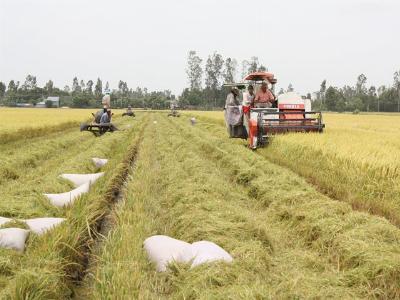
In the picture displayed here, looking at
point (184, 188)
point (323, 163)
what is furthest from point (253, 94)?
point (184, 188)

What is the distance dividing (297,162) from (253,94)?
190 inches

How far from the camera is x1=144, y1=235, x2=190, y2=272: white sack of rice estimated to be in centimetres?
393

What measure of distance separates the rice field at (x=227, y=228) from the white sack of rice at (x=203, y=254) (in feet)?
0.34

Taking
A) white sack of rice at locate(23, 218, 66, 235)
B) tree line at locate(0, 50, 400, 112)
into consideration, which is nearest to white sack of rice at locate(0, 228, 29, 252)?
white sack of rice at locate(23, 218, 66, 235)

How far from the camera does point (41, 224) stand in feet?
15.0

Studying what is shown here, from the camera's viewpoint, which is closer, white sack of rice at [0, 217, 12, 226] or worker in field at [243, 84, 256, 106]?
white sack of rice at [0, 217, 12, 226]

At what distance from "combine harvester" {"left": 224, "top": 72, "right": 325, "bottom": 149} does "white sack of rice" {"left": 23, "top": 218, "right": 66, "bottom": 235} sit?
7.48 m

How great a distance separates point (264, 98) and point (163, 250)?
379 inches

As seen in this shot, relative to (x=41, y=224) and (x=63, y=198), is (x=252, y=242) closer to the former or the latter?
(x=41, y=224)

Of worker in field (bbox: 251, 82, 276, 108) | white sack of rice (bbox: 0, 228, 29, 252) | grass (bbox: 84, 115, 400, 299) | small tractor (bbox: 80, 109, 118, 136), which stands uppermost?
worker in field (bbox: 251, 82, 276, 108)

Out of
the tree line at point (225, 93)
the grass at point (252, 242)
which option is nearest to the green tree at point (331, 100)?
the tree line at point (225, 93)

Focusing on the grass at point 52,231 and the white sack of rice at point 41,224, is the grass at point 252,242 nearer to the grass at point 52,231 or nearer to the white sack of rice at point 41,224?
the grass at point 52,231

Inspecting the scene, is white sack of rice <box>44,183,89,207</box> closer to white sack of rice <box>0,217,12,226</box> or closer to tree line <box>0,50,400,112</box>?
white sack of rice <box>0,217,12,226</box>

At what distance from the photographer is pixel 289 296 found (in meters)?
3.26
